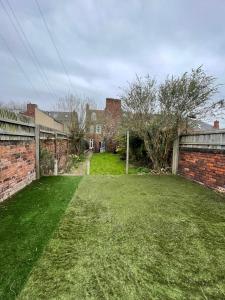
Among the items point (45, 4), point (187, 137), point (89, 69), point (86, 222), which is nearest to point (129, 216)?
point (86, 222)

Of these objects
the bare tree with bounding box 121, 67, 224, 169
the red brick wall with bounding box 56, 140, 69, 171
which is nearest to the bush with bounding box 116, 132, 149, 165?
the bare tree with bounding box 121, 67, 224, 169

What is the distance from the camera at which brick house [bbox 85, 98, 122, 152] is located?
836 inches

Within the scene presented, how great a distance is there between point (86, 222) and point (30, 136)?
3532 millimetres

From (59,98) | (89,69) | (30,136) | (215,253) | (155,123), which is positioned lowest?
(215,253)

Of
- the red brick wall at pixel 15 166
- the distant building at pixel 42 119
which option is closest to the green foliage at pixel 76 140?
the distant building at pixel 42 119

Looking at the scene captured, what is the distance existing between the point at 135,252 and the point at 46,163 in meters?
5.42

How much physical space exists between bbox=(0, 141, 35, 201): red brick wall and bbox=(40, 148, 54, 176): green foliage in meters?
0.75

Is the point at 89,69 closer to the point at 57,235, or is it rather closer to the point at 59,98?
the point at 59,98

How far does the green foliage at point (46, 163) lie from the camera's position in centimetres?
677

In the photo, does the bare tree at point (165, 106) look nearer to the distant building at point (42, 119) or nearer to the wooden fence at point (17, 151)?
the wooden fence at point (17, 151)

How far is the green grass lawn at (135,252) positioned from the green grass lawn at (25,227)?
12 centimetres

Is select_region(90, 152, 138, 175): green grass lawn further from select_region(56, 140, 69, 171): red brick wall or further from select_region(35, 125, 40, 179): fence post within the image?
select_region(35, 125, 40, 179): fence post

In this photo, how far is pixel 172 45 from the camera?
9008 mm

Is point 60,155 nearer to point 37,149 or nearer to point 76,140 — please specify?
point 37,149
